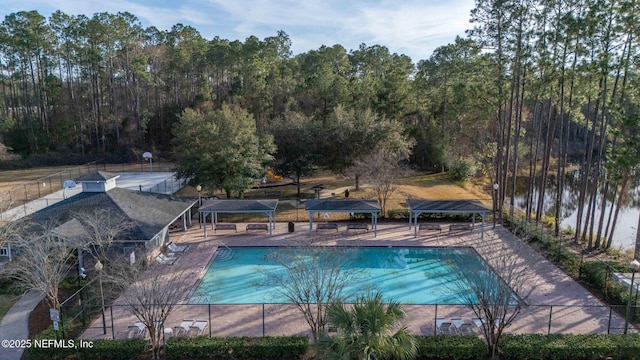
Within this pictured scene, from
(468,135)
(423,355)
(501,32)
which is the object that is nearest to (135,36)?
(468,135)

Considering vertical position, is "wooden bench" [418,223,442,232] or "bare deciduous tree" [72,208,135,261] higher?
"bare deciduous tree" [72,208,135,261]

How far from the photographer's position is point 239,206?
24969mm

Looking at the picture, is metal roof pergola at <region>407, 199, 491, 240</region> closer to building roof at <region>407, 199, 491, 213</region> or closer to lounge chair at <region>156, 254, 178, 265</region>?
building roof at <region>407, 199, 491, 213</region>

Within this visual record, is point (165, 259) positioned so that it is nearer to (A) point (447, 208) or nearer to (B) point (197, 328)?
(B) point (197, 328)

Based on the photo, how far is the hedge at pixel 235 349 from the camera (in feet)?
41.3

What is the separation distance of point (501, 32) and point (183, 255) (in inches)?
818

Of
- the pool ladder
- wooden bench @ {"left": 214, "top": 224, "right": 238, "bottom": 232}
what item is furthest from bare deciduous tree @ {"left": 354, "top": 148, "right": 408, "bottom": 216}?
the pool ladder

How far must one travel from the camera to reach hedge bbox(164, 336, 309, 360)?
1258 cm

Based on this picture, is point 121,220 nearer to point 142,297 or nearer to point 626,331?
point 142,297

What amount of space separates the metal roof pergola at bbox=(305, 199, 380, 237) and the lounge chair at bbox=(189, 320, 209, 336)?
36.2ft

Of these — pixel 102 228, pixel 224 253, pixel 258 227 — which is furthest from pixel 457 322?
pixel 102 228

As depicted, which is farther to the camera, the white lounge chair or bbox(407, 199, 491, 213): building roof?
bbox(407, 199, 491, 213): building roof

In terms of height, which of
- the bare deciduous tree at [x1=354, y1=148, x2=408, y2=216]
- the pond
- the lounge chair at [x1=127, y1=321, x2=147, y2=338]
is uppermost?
the bare deciduous tree at [x1=354, y1=148, x2=408, y2=216]

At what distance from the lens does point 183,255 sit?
70.9ft
